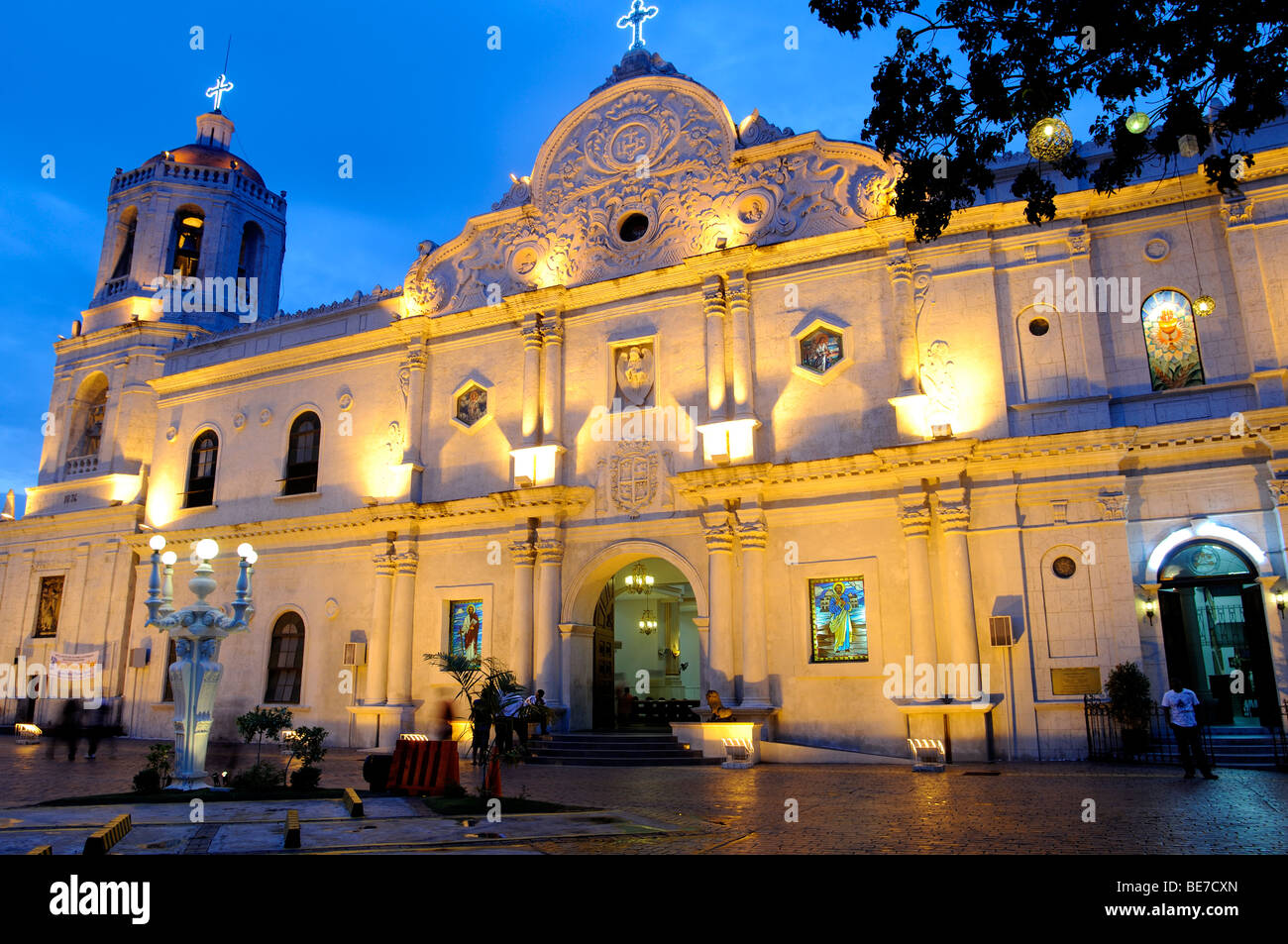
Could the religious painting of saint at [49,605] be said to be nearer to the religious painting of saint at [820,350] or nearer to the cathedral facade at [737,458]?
the cathedral facade at [737,458]

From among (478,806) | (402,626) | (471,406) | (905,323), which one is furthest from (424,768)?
(905,323)

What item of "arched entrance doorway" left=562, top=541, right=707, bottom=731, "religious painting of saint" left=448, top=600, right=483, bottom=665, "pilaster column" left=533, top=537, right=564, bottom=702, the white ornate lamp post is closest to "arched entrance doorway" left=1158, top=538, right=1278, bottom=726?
"arched entrance doorway" left=562, top=541, right=707, bottom=731

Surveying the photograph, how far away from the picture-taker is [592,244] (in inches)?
803

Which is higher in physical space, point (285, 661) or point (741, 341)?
point (741, 341)

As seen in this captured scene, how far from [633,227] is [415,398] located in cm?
657

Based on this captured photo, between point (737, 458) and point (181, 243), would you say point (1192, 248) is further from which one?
point (181, 243)

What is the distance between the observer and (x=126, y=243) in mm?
28031

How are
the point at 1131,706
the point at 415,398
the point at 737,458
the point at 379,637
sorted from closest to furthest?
the point at 1131,706, the point at 737,458, the point at 379,637, the point at 415,398

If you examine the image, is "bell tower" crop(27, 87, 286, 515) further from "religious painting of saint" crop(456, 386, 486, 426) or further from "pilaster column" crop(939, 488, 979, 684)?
"pilaster column" crop(939, 488, 979, 684)

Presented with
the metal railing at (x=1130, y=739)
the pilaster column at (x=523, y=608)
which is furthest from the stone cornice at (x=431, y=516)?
the metal railing at (x=1130, y=739)

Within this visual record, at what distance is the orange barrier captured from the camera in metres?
10.8

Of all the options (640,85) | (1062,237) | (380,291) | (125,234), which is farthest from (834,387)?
(125,234)
